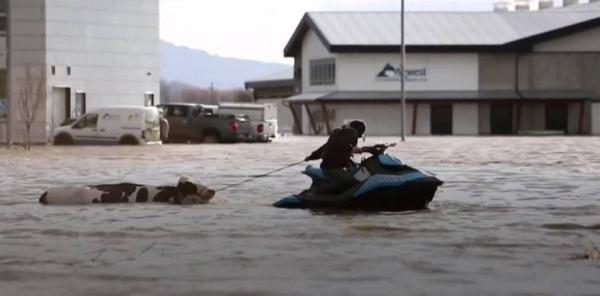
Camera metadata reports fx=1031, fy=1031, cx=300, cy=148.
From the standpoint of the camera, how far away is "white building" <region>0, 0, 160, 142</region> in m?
44.9

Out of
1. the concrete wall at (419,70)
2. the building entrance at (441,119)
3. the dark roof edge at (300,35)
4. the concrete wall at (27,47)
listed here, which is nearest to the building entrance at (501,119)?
the concrete wall at (419,70)

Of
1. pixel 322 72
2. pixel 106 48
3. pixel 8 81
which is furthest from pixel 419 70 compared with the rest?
pixel 8 81

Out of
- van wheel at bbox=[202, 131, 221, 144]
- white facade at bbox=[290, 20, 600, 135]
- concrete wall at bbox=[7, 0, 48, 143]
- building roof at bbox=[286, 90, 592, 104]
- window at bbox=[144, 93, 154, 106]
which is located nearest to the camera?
concrete wall at bbox=[7, 0, 48, 143]

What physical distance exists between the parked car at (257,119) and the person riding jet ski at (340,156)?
37279 mm

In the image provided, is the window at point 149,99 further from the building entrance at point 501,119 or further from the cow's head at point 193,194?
the cow's head at point 193,194

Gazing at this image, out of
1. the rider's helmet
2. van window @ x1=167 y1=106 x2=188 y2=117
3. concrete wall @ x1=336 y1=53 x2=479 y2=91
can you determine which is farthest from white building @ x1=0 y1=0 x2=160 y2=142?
the rider's helmet

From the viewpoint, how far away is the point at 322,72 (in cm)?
7919

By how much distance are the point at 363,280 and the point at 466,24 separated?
72.9 m

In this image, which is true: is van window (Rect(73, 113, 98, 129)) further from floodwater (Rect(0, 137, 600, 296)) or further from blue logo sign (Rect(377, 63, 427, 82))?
blue logo sign (Rect(377, 63, 427, 82))

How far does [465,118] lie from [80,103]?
119 ft

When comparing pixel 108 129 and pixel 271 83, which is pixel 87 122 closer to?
pixel 108 129

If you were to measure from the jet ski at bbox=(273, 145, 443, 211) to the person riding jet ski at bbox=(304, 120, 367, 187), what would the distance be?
3.4 inches

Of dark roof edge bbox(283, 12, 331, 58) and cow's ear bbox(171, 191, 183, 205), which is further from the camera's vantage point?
dark roof edge bbox(283, 12, 331, 58)

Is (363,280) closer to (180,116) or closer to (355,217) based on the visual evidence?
(355,217)
